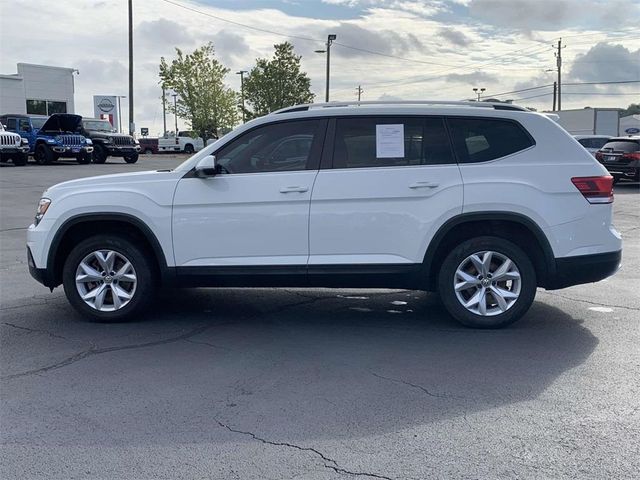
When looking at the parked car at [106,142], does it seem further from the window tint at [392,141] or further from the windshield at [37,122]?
the window tint at [392,141]

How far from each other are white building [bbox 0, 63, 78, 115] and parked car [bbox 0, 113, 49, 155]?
1504 cm

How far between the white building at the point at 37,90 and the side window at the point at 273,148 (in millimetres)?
42910

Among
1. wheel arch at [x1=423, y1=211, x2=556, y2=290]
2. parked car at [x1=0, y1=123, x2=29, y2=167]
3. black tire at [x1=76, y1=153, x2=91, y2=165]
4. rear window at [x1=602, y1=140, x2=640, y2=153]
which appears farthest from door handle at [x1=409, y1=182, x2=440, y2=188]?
black tire at [x1=76, y1=153, x2=91, y2=165]

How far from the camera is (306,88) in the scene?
178ft

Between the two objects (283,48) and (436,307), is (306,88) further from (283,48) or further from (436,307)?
(436,307)

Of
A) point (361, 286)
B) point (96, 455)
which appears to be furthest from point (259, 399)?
point (361, 286)

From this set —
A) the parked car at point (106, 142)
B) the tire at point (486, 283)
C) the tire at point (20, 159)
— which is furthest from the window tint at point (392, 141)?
the parked car at point (106, 142)

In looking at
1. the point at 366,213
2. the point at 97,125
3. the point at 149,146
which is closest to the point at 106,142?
the point at 97,125

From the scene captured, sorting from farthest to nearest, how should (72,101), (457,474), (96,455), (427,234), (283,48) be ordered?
(283,48) → (72,101) → (427,234) → (96,455) → (457,474)

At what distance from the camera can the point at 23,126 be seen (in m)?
30.4

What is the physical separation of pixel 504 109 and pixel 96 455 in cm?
446

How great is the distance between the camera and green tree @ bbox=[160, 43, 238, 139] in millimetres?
58000

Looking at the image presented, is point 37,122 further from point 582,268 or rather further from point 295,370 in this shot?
point 582,268

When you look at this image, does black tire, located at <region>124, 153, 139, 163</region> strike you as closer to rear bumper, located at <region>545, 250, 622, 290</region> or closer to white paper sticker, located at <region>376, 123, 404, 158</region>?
white paper sticker, located at <region>376, 123, 404, 158</region>
